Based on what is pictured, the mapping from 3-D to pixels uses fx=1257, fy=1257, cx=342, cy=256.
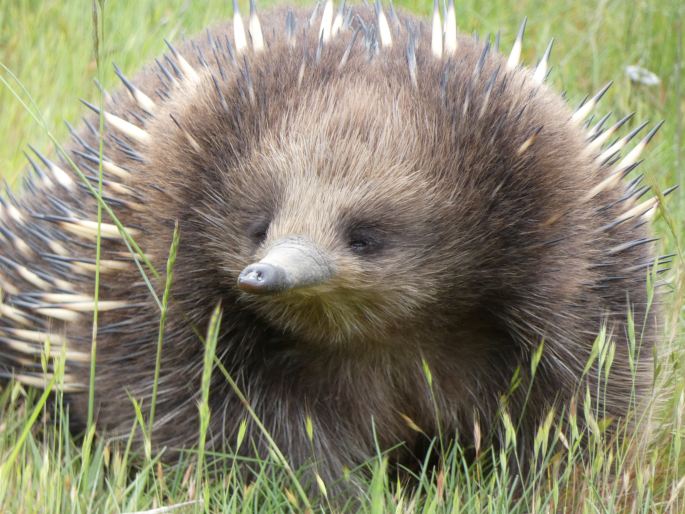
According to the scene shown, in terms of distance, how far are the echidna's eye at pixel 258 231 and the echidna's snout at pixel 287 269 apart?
167 mm

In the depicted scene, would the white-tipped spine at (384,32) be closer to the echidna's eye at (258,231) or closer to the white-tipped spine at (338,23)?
the white-tipped spine at (338,23)

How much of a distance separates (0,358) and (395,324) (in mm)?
1263

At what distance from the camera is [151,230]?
8.35 ft

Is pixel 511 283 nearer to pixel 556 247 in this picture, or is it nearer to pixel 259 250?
pixel 556 247

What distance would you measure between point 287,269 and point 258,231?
0.32m

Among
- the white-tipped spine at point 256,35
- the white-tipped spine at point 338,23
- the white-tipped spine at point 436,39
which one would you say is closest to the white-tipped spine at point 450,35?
the white-tipped spine at point 436,39

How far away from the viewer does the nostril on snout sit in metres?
1.92

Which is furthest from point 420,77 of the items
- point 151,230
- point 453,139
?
point 151,230

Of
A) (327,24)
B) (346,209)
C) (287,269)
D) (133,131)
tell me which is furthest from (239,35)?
(287,269)

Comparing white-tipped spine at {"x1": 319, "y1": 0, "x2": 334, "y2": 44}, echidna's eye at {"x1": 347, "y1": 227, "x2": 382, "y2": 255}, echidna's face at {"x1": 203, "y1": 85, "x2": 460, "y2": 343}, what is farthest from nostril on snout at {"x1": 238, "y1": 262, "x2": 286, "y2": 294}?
white-tipped spine at {"x1": 319, "y1": 0, "x2": 334, "y2": 44}

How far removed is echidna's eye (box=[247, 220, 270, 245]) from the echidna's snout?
0.55ft

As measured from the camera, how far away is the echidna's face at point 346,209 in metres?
2.21

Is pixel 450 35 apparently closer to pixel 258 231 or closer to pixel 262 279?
pixel 258 231

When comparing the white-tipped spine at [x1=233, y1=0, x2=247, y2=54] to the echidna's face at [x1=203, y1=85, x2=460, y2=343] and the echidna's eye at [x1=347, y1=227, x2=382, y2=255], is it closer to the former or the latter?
the echidna's face at [x1=203, y1=85, x2=460, y2=343]
